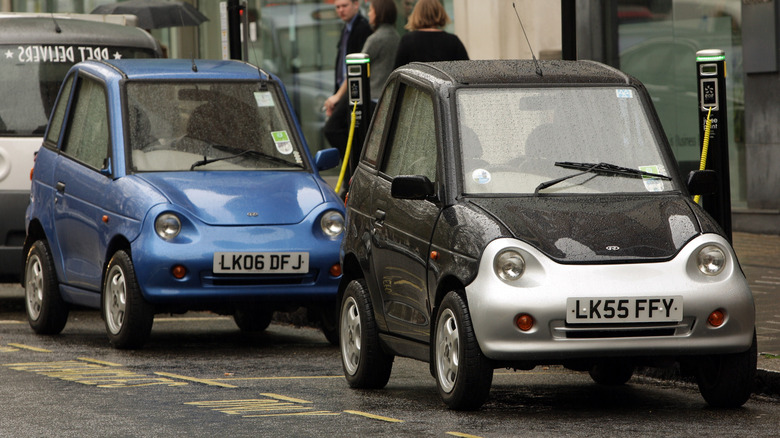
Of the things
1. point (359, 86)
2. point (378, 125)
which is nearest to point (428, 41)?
point (359, 86)

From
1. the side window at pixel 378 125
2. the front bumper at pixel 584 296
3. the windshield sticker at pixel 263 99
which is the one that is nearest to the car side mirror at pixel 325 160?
the windshield sticker at pixel 263 99

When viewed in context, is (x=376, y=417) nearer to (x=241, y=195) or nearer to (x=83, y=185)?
(x=241, y=195)

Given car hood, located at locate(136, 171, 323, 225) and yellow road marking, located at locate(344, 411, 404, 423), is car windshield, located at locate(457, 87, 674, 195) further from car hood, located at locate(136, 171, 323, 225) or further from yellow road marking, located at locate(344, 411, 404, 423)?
car hood, located at locate(136, 171, 323, 225)

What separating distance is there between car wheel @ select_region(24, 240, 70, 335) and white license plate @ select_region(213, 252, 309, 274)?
182 centimetres

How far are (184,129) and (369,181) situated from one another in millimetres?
2540

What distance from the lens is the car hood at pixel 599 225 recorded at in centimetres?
738

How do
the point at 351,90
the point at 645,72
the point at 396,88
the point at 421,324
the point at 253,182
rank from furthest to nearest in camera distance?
1. the point at 645,72
2. the point at 351,90
3. the point at 253,182
4. the point at 396,88
5. the point at 421,324

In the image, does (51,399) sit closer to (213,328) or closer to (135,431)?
(135,431)

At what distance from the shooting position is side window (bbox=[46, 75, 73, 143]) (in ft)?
38.8

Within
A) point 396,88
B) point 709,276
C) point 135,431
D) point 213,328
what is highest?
point 396,88

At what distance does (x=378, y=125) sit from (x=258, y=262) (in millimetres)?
1502

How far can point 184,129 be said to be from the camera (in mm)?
11031

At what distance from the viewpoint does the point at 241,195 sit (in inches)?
409

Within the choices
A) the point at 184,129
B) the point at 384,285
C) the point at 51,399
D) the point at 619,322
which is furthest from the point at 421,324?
the point at 184,129
